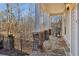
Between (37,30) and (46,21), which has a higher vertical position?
(46,21)

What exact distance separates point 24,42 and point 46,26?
0.34 metres

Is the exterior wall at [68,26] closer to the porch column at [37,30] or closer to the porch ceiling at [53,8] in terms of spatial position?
the porch ceiling at [53,8]

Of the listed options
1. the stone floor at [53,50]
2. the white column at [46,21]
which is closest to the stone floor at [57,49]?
the stone floor at [53,50]

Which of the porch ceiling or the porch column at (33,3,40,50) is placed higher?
the porch ceiling

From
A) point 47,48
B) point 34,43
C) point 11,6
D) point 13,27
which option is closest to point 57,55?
point 47,48

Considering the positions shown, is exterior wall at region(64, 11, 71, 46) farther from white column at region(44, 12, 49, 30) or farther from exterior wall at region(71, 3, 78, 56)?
white column at region(44, 12, 49, 30)

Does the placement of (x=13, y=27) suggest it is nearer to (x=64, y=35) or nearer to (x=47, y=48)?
(x=47, y=48)

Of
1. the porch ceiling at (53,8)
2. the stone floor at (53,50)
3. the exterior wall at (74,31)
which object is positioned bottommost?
the stone floor at (53,50)

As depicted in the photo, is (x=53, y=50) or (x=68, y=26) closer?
(x=53, y=50)

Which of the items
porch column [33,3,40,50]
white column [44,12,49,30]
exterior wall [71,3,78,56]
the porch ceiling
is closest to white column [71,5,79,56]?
exterior wall [71,3,78,56]

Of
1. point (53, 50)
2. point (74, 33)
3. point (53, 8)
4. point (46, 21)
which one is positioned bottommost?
point (53, 50)

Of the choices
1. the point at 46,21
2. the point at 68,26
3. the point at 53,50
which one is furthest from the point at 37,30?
the point at 68,26

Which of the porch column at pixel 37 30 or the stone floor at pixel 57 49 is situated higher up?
the porch column at pixel 37 30

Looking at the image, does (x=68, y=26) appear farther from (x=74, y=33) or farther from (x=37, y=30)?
(x=37, y=30)
